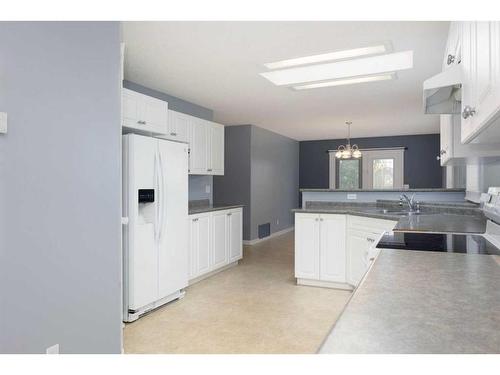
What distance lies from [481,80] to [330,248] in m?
3.03

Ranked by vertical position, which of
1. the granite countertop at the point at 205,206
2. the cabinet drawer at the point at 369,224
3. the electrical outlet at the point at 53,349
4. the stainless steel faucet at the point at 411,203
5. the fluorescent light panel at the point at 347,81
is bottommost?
the electrical outlet at the point at 53,349

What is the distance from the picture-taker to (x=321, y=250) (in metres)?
3.97

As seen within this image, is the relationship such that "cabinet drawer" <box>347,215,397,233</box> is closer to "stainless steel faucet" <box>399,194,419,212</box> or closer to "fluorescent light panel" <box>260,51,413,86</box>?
"stainless steel faucet" <box>399,194,419,212</box>

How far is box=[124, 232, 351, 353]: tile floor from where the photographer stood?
2516mm

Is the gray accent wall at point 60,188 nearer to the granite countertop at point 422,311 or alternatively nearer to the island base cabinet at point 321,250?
the granite countertop at point 422,311

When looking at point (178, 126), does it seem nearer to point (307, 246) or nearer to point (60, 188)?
point (307, 246)

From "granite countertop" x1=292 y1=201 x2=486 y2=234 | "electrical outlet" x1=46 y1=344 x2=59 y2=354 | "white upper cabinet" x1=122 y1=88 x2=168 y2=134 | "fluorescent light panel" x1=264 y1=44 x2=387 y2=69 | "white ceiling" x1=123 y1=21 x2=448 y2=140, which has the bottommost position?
"electrical outlet" x1=46 y1=344 x2=59 y2=354

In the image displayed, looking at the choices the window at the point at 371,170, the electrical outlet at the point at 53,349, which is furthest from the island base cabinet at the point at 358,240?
the window at the point at 371,170

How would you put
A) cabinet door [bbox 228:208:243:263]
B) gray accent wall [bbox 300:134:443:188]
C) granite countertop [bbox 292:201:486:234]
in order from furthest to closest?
gray accent wall [bbox 300:134:443:188] → cabinet door [bbox 228:208:243:263] → granite countertop [bbox 292:201:486:234]

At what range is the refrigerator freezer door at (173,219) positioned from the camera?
3326 mm

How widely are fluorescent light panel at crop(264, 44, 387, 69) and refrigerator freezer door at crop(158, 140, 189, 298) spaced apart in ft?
4.04

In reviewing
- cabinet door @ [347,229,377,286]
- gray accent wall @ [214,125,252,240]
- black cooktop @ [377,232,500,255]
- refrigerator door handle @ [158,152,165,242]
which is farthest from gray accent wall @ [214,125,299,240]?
black cooktop @ [377,232,500,255]

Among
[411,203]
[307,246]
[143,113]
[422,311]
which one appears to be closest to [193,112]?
[143,113]

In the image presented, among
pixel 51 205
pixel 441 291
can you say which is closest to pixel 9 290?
pixel 51 205
